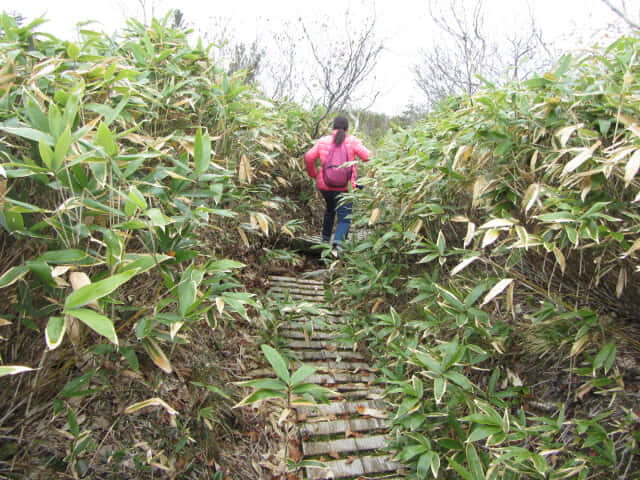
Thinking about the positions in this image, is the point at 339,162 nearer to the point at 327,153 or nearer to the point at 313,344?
the point at 327,153

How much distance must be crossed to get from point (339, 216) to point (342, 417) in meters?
2.26

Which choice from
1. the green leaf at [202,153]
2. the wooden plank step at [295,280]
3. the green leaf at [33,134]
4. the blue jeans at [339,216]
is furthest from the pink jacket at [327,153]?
the green leaf at [33,134]

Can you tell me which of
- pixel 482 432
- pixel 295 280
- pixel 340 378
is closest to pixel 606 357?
pixel 482 432

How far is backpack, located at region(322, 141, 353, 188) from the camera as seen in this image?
3.64 m

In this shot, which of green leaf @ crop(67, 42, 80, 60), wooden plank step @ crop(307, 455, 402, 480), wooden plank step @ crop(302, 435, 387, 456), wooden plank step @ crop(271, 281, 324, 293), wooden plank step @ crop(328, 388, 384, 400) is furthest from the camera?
wooden plank step @ crop(271, 281, 324, 293)

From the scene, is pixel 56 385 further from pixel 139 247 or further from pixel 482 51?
pixel 482 51

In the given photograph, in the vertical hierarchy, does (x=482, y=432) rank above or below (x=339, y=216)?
below

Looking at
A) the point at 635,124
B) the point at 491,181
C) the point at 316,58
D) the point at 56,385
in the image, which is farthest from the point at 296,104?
the point at 56,385

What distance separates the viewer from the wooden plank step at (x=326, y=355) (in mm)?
2389

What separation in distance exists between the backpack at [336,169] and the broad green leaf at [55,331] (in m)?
3.07

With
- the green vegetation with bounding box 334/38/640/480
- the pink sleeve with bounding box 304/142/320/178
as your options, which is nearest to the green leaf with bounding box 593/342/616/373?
the green vegetation with bounding box 334/38/640/480

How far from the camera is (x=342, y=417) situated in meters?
1.94

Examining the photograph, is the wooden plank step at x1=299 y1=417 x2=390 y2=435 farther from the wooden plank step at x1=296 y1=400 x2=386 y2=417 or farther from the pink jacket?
the pink jacket

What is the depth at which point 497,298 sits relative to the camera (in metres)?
1.71
